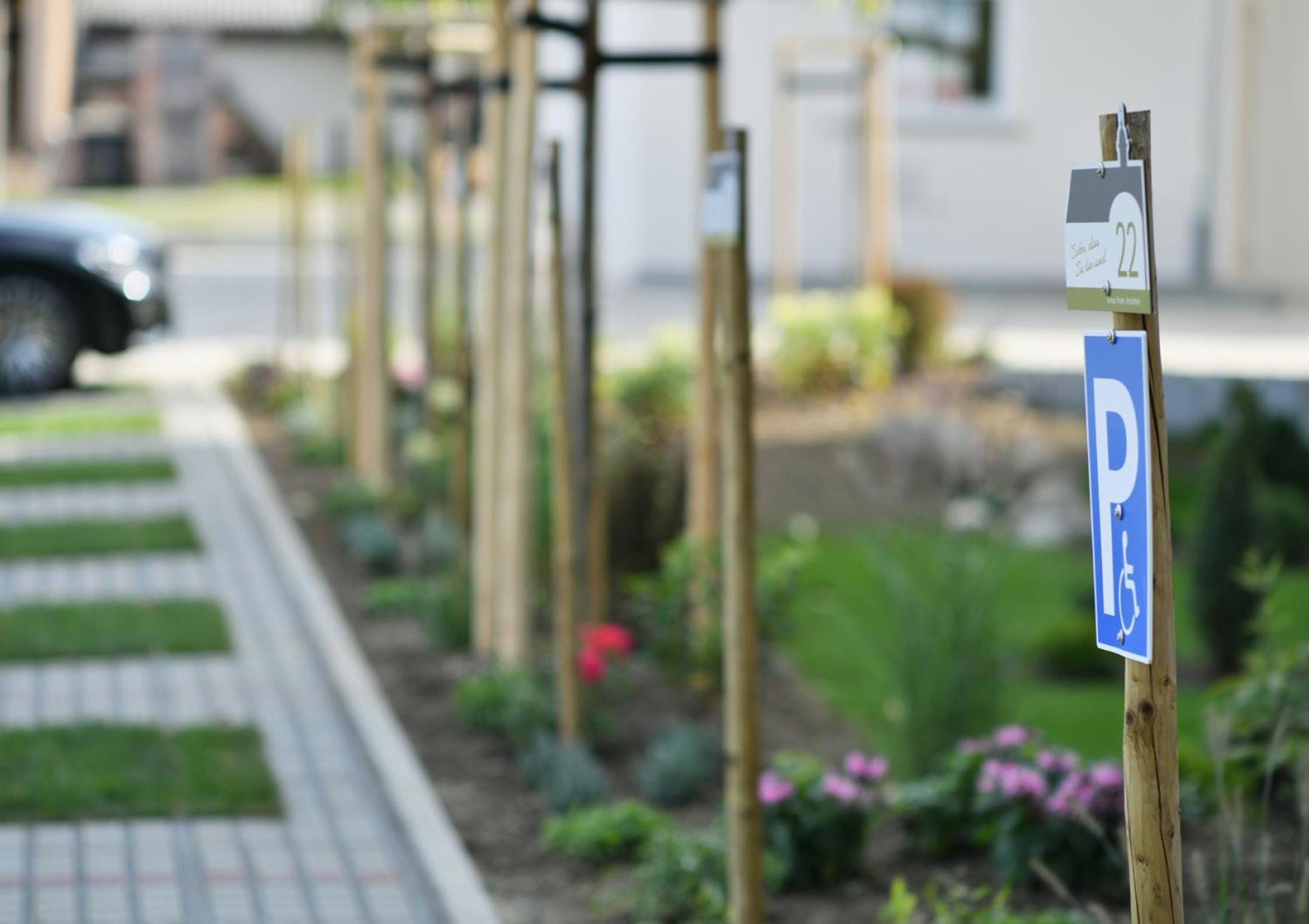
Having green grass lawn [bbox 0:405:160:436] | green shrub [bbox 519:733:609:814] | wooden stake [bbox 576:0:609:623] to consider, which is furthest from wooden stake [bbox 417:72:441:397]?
green shrub [bbox 519:733:609:814]

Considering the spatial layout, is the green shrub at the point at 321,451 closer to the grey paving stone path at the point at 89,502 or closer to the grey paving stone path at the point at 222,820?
the grey paving stone path at the point at 89,502

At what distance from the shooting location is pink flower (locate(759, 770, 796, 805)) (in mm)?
4777

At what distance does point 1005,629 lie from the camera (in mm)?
7570

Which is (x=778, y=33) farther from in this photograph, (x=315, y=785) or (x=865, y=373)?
(x=315, y=785)

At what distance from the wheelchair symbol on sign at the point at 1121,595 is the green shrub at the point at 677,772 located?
3123 mm

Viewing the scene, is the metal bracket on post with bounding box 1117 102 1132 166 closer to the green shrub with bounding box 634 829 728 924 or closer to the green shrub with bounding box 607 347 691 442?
the green shrub with bounding box 634 829 728 924

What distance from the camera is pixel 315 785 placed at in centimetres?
584

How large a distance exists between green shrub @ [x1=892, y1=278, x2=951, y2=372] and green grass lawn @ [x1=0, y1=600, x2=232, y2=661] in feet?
22.0

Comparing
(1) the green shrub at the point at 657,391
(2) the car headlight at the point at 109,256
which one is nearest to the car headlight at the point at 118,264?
(2) the car headlight at the point at 109,256

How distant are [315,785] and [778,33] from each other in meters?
16.3

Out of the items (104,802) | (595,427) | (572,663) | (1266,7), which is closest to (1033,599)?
(595,427)

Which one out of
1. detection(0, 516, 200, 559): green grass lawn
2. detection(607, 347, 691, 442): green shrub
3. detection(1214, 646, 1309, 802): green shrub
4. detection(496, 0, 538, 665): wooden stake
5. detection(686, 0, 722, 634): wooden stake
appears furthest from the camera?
detection(607, 347, 691, 442): green shrub

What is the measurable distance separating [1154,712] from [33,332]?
1247 cm

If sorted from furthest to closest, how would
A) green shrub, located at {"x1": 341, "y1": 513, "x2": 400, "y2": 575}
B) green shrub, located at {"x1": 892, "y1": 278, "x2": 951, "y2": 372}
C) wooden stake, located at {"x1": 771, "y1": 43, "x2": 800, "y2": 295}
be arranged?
1. wooden stake, located at {"x1": 771, "y1": 43, "x2": 800, "y2": 295}
2. green shrub, located at {"x1": 892, "y1": 278, "x2": 951, "y2": 372}
3. green shrub, located at {"x1": 341, "y1": 513, "x2": 400, "y2": 575}
